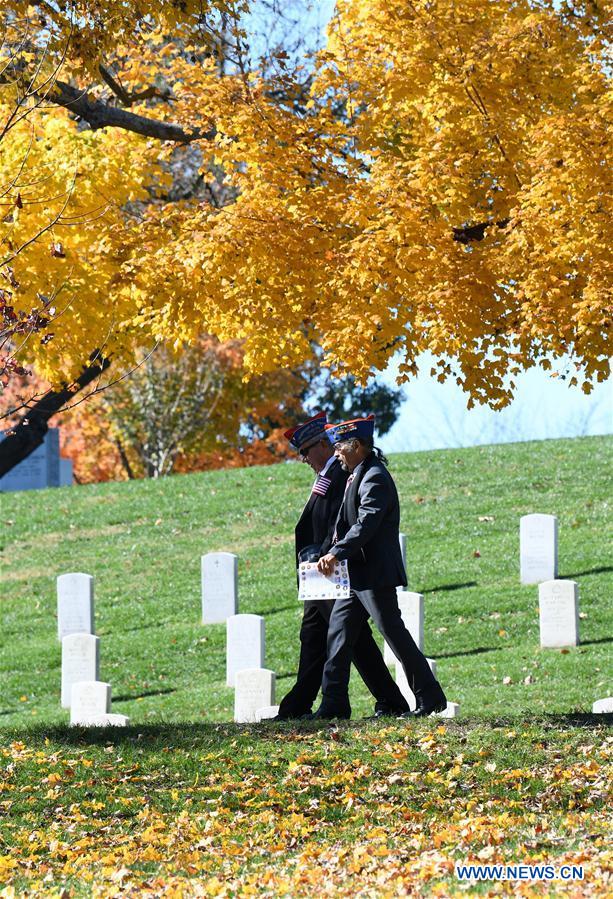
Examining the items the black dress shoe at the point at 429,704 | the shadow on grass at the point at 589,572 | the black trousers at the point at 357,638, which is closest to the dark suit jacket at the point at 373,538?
the black trousers at the point at 357,638

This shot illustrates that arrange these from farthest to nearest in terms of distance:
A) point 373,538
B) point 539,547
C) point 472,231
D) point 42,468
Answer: point 42,468
point 539,547
point 472,231
point 373,538

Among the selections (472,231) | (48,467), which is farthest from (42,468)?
(472,231)

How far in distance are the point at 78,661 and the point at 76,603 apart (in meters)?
2.15

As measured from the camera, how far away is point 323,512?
30.9ft

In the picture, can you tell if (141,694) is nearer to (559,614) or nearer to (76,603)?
(76,603)

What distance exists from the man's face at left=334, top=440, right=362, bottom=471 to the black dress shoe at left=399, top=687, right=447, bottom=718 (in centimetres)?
172

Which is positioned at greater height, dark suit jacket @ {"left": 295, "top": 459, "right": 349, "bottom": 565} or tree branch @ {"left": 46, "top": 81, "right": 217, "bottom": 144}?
tree branch @ {"left": 46, "top": 81, "right": 217, "bottom": 144}

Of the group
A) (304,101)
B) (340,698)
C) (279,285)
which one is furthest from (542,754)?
(304,101)

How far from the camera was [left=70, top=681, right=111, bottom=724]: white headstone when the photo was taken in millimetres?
12719

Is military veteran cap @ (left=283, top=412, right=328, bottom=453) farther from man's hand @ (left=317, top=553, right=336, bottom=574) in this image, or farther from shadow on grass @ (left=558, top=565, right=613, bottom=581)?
shadow on grass @ (left=558, top=565, right=613, bottom=581)

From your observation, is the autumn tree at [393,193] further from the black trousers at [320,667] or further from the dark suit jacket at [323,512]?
the black trousers at [320,667]

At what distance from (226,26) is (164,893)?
818 cm

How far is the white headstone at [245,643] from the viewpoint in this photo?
1402 centimetres

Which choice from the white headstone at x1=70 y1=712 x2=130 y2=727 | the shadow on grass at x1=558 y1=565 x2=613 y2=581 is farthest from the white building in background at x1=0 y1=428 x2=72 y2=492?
the white headstone at x1=70 y1=712 x2=130 y2=727
